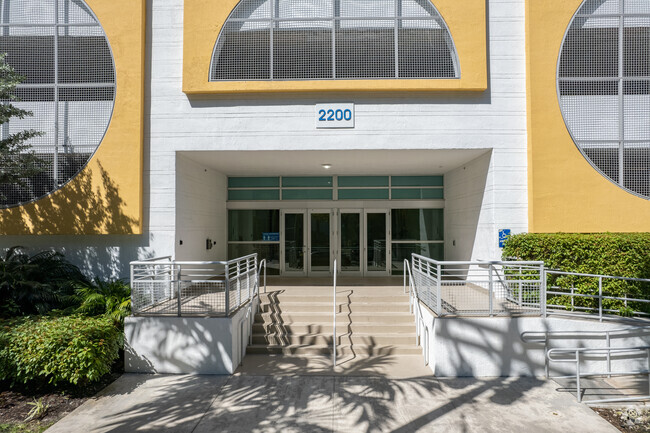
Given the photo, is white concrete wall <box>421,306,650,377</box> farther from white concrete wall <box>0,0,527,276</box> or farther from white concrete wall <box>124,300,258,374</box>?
white concrete wall <box>124,300,258,374</box>

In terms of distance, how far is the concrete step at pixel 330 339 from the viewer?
7137mm

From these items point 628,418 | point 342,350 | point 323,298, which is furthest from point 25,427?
point 628,418

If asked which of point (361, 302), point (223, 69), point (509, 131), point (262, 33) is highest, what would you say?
point (262, 33)

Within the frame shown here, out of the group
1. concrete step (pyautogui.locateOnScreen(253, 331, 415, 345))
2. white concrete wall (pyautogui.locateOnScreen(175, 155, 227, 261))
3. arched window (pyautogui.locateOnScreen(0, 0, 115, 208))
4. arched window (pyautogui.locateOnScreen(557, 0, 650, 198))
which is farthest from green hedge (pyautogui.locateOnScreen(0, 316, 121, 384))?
arched window (pyautogui.locateOnScreen(557, 0, 650, 198))

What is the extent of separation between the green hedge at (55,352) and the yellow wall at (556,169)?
28.9 feet

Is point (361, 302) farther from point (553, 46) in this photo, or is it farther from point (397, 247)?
point (553, 46)

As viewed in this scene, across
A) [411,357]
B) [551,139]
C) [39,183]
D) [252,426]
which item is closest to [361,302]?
[411,357]

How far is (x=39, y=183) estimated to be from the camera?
850 cm

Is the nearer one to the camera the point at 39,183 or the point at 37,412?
the point at 37,412

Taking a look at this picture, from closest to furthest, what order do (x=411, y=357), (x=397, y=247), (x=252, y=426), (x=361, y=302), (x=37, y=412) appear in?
1. (x=252, y=426)
2. (x=37, y=412)
3. (x=411, y=357)
4. (x=361, y=302)
5. (x=397, y=247)

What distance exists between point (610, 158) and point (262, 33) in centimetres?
841

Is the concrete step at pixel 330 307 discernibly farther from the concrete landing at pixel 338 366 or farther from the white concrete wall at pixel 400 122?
the white concrete wall at pixel 400 122

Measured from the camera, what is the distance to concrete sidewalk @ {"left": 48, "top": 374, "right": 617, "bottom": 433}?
15.5 ft

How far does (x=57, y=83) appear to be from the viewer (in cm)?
849
